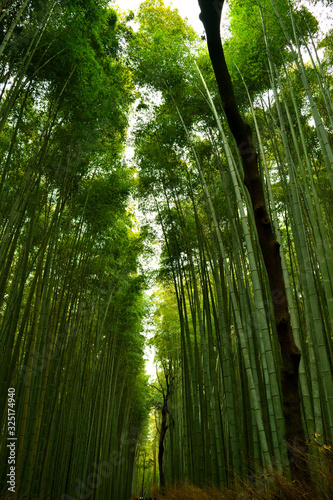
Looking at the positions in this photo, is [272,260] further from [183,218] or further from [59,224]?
[183,218]

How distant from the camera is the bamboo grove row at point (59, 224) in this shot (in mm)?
2713

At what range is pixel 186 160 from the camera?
471 cm

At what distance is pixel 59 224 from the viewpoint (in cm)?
348

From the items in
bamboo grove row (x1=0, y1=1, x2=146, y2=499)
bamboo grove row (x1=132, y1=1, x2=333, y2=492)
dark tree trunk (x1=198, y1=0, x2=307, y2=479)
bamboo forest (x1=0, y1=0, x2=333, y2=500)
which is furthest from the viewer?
bamboo grove row (x1=0, y1=1, x2=146, y2=499)

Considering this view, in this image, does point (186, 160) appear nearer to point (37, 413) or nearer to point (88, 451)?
point (37, 413)

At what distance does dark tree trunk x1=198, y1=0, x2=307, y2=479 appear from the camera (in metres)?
1.39

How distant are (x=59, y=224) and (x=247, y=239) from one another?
2164mm

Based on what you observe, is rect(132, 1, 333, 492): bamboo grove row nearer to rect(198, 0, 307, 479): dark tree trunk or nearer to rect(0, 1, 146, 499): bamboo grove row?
rect(198, 0, 307, 479): dark tree trunk

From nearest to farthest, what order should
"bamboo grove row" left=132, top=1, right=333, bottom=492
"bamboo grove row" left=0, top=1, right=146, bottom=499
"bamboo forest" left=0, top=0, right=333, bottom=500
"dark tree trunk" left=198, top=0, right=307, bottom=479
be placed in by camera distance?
"dark tree trunk" left=198, top=0, right=307, bottom=479, "bamboo forest" left=0, top=0, right=333, bottom=500, "bamboo grove row" left=132, top=1, right=333, bottom=492, "bamboo grove row" left=0, top=1, right=146, bottom=499

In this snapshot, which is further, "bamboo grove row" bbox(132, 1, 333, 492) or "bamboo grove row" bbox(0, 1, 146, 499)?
"bamboo grove row" bbox(0, 1, 146, 499)

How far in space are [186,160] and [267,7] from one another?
197cm

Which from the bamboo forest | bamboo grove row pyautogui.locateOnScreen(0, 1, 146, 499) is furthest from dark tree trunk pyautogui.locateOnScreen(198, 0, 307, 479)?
bamboo grove row pyautogui.locateOnScreen(0, 1, 146, 499)

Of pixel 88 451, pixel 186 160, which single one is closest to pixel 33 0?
pixel 186 160

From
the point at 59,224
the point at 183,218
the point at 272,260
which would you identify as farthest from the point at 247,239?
the point at 183,218
